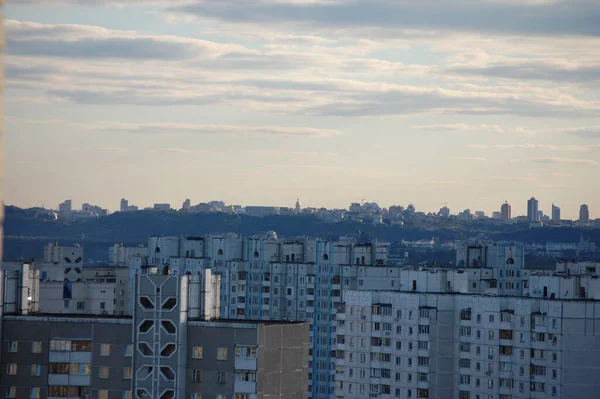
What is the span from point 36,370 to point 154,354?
197 inches

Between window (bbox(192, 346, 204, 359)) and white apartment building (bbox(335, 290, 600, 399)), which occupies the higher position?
window (bbox(192, 346, 204, 359))

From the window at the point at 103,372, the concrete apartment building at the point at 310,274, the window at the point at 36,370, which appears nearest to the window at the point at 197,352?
the window at the point at 103,372

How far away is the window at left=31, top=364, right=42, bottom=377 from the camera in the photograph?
1943 inches

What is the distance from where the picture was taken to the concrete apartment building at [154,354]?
158ft

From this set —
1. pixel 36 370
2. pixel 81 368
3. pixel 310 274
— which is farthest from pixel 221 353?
pixel 310 274

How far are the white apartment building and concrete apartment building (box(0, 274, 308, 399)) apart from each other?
27.2 m

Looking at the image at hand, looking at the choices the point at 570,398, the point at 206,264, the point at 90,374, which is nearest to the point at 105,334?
the point at 90,374

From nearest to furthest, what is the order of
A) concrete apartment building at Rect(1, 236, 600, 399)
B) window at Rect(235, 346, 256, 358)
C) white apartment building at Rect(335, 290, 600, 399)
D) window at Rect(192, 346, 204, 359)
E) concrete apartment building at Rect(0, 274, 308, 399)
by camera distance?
window at Rect(235, 346, 256, 358), concrete apartment building at Rect(0, 274, 308, 399), window at Rect(192, 346, 204, 359), white apartment building at Rect(335, 290, 600, 399), concrete apartment building at Rect(1, 236, 600, 399)

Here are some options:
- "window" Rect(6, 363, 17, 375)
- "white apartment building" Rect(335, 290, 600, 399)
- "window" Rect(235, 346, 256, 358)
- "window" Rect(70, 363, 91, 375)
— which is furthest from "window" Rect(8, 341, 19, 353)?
"white apartment building" Rect(335, 290, 600, 399)

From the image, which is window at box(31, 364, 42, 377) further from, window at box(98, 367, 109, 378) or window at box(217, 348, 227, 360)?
window at box(217, 348, 227, 360)

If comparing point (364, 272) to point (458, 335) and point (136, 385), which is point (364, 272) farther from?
point (136, 385)

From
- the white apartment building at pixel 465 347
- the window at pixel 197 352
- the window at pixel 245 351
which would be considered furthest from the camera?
the white apartment building at pixel 465 347

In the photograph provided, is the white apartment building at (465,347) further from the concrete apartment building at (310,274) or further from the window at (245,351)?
the window at (245,351)

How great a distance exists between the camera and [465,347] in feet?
258
